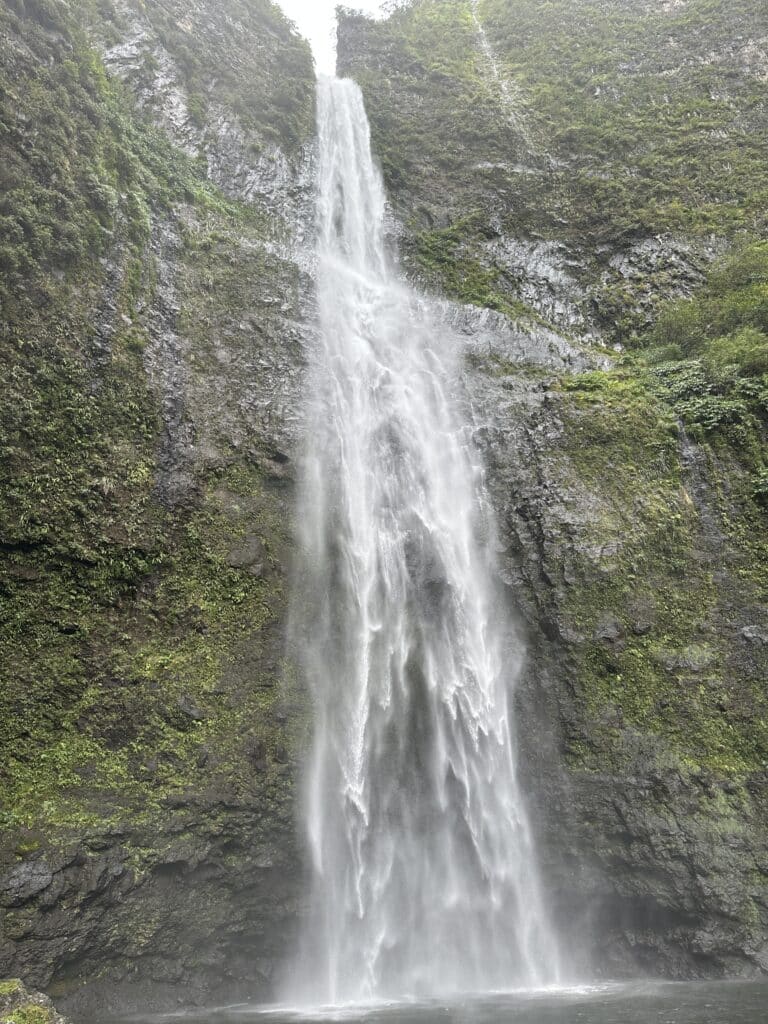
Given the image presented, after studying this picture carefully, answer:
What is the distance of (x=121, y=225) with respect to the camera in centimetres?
1063

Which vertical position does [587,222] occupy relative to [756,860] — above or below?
above

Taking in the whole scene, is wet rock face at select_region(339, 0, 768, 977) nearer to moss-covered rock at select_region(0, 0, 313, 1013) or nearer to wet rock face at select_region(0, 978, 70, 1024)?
moss-covered rock at select_region(0, 0, 313, 1013)

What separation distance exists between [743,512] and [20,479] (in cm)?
1017

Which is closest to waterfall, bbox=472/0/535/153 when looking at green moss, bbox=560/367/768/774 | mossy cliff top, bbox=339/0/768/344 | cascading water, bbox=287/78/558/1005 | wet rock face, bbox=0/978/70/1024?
mossy cliff top, bbox=339/0/768/344

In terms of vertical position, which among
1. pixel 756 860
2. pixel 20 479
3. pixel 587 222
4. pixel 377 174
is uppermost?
pixel 377 174

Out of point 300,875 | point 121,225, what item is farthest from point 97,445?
point 300,875

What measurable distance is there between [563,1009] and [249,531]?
667cm

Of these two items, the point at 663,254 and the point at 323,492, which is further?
the point at 663,254

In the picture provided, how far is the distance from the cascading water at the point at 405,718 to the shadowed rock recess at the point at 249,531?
42 cm

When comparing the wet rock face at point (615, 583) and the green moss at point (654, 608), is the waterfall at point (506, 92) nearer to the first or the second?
the wet rock face at point (615, 583)

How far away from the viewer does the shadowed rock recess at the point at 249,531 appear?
7.36m

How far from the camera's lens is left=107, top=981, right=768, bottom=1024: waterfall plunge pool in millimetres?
5891

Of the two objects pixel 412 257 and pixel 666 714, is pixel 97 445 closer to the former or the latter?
pixel 666 714

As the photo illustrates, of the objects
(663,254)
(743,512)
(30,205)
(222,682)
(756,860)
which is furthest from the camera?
(663,254)
